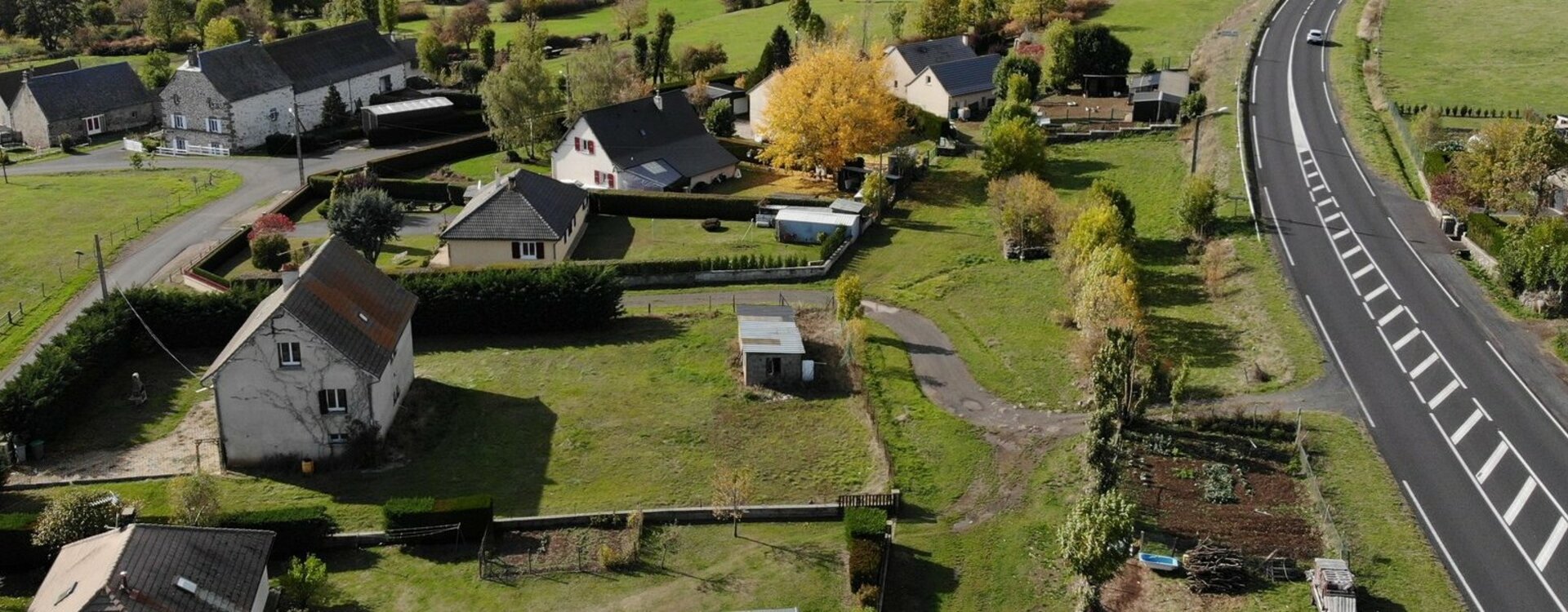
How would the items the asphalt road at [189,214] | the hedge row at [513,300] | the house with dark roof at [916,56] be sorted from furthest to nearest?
the house with dark roof at [916,56], the asphalt road at [189,214], the hedge row at [513,300]

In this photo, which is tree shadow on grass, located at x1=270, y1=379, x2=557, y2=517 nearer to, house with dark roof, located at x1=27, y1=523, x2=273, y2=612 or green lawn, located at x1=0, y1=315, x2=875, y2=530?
green lawn, located at x1=0, y1=315, x2=875, y2=530

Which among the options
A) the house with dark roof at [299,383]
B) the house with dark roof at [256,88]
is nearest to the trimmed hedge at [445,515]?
the house with dark roof at [299,383]

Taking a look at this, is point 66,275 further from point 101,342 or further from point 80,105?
point 80,105

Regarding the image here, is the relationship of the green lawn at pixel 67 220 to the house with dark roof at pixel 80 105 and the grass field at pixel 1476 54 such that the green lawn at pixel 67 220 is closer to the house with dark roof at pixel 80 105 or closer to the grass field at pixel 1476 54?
the house with dark roof at pixel 80 105

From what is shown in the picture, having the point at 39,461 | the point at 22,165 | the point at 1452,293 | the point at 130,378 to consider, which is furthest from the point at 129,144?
the point at 1452,293

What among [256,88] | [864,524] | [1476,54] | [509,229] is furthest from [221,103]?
[1476,54]

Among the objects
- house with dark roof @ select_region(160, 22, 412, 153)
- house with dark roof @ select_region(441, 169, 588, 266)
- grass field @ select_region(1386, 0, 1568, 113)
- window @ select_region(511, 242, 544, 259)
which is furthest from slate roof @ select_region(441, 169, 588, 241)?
grass field @ select_region(1386, 0, 1568, 113)
